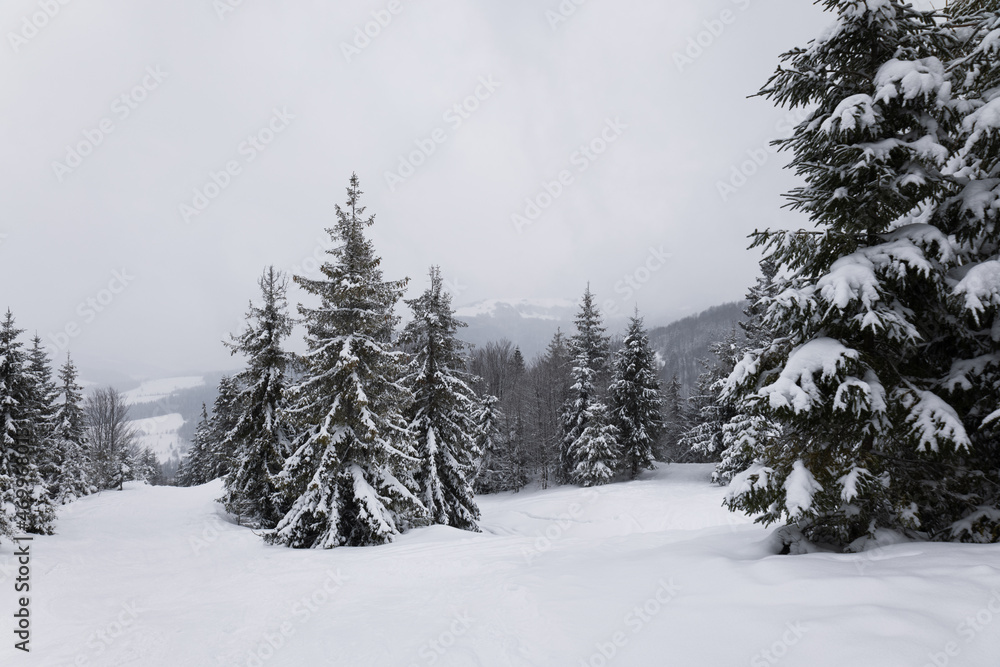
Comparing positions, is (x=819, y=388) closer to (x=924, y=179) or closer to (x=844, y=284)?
(x=844, y=284)

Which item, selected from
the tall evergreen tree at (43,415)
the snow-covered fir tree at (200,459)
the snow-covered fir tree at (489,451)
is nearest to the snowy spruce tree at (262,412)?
the tall evergreen tree at (43,415)

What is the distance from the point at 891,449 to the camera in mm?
5266

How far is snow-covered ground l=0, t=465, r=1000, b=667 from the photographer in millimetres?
3215

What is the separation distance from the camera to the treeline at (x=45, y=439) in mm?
14023

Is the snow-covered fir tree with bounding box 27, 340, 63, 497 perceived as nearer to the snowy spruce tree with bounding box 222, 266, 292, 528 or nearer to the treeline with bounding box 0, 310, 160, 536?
the treeline with bounding box 0, 310, 160, 536

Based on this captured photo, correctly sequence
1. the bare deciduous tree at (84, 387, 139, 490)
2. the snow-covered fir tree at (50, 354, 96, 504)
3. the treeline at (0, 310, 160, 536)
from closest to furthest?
the treeline at (0, 310, 160, 536) < the snow-covered fir tree at (50, 354, 96, 504) < the bare deciduous tree at (84, 387, 139, 490)

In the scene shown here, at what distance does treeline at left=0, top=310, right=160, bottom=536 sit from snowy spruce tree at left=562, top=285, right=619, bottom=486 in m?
25.4

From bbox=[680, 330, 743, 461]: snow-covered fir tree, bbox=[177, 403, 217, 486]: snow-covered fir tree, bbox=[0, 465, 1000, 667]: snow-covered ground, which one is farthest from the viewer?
bbox=[177, 403, 217, 486]: snow-covered fir tree

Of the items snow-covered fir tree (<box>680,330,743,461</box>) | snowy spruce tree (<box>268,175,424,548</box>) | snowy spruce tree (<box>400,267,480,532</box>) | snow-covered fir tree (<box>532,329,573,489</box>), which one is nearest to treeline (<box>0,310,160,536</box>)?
snowy spruce tree (<box>268,175,424,548</box>)

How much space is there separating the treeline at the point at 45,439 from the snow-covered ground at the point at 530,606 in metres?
5.00

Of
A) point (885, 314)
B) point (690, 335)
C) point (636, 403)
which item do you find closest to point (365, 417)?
point (885, 314)

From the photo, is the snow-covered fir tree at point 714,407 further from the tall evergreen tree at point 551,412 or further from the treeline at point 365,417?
the tall evergreen tree at point 551,412

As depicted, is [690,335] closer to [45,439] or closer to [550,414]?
[550,414]

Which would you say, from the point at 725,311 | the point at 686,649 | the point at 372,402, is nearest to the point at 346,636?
the point at 686,649
